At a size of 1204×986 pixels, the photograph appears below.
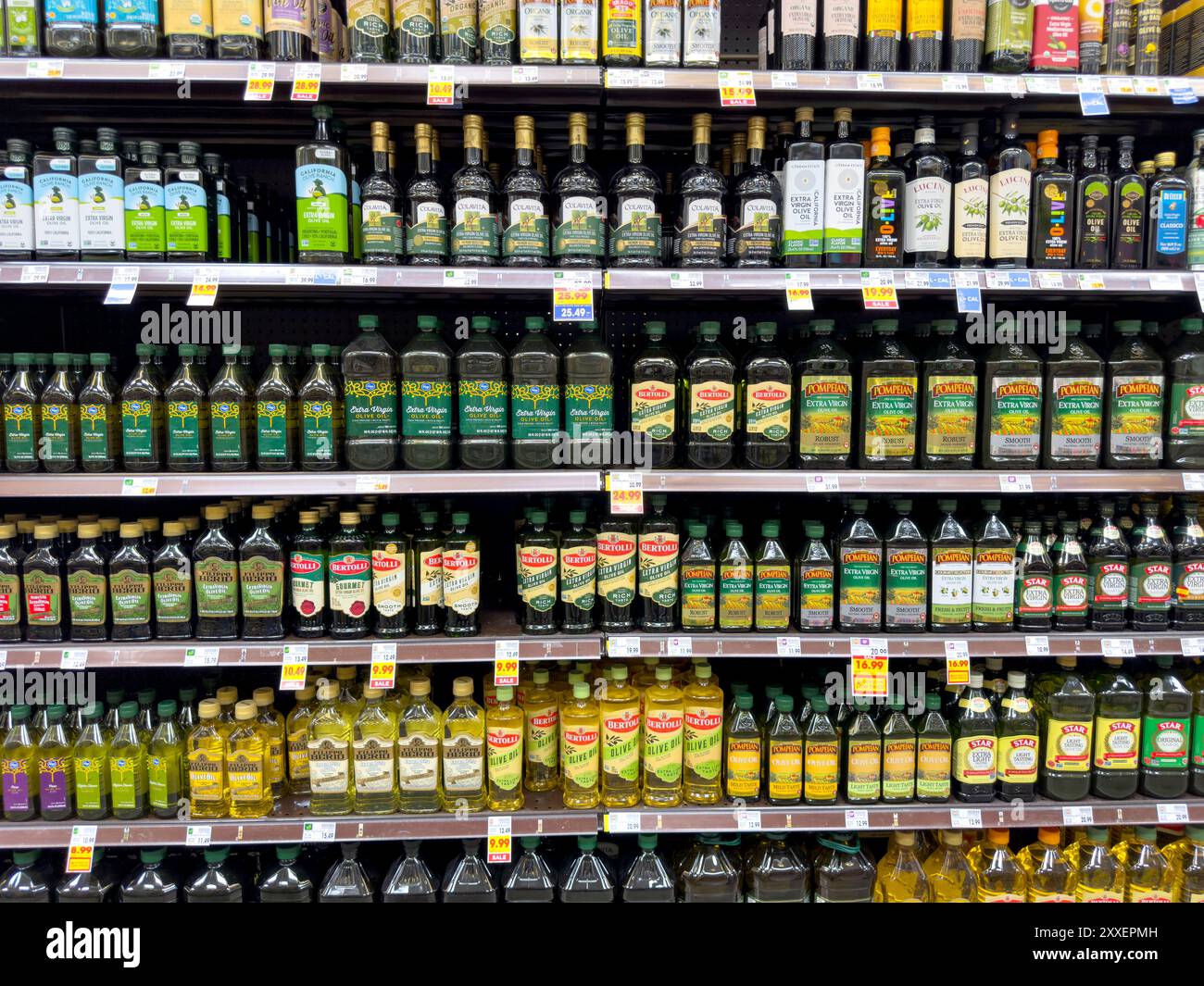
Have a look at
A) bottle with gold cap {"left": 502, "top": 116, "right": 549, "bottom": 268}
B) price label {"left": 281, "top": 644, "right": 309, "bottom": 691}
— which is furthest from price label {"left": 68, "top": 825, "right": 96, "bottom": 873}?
bottle with gold cap {"left": 502, "top": 116, "right": 549, "bottom": 268}

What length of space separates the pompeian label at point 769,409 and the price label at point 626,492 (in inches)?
16.1

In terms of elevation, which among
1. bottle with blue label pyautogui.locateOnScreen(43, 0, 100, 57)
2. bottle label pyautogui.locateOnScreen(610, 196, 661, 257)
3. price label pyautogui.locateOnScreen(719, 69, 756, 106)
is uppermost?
bottle with blue label pyautogui.locateOnScreen(43, 0, 100, 57)

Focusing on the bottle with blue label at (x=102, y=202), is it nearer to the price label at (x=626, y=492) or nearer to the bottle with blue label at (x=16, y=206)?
the bottle with blue label at (x=16, y=206)

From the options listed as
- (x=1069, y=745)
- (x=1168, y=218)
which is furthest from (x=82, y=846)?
(x=1168, y=218)

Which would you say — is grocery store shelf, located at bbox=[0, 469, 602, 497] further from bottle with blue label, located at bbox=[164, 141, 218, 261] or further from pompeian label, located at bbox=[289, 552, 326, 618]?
bottle with blue label, located at bbox=[164, 141, 218, 261]

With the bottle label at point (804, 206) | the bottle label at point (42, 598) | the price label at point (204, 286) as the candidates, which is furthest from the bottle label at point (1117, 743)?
the bottle label at point (42, 598)

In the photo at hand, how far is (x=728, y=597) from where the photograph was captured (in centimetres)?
224

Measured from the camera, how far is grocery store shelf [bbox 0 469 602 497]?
6.75 ft

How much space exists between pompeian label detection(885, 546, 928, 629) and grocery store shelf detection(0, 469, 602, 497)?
918 mm

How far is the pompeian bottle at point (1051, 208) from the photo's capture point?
7.18 feet

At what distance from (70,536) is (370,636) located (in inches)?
37.1
